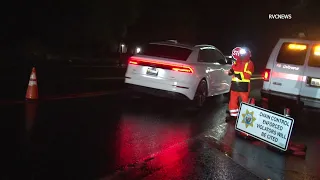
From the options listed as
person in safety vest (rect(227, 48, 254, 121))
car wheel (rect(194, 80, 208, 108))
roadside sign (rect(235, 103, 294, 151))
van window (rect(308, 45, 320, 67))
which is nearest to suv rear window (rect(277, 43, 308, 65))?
van window (rect(308, 45, 320, 67))

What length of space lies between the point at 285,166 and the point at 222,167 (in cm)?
110

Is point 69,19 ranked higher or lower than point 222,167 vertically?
higher

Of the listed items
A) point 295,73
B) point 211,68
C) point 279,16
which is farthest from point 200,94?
point 279,16

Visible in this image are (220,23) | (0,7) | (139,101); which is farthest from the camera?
(220,23)

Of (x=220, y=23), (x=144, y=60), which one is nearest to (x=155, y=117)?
(x=144, y=60)

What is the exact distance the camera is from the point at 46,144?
21.0 ft

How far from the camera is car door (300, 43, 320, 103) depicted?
9.64 meters

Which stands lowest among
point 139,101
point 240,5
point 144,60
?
point 139,101

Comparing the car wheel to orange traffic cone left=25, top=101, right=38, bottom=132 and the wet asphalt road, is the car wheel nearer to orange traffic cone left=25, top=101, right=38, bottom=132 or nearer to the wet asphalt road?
the wet asphalt road

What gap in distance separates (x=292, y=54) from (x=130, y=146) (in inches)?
209

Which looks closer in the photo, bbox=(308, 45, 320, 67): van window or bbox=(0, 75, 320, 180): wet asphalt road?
bbox=(0, 75, 320, 180): wet asphalt road

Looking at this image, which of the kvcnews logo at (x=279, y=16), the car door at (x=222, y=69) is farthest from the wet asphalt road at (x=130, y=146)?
the kvcnews logo at (x=279, y=16)

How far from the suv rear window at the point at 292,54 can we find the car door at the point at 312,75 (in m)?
0.16

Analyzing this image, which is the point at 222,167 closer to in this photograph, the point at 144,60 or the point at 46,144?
the point at 46,144
